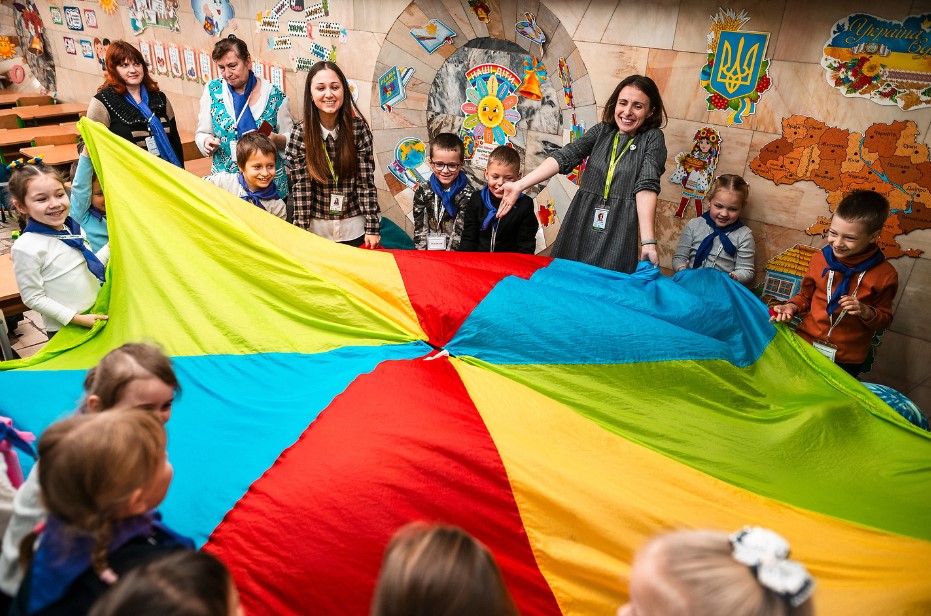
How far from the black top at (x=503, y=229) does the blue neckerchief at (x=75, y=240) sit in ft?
5.11

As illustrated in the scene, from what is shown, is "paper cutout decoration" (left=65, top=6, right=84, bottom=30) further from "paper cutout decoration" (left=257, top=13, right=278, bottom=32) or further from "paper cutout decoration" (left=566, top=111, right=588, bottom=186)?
"paper cutout decoration" (left=566, top=111, right=588, bottom=186)

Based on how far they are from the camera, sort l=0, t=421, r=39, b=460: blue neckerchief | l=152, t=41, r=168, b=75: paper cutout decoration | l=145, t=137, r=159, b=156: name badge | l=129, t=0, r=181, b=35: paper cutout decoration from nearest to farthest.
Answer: l=0, t=421, r=39, b=460: blue neckerchief < l=145, t=137, r=159, b=156: name badge < l=129, t=0, r=181, b=35: paper cutout decoration < l=152, t=41, r=168, b=75: paper cutout decoration

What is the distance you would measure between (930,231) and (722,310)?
3.48 ft

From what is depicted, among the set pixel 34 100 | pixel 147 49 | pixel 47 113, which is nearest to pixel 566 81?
pixel 147 49

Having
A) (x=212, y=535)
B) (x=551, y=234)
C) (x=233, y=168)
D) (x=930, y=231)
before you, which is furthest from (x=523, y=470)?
(x=233, y=168)

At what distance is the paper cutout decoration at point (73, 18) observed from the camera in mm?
6883

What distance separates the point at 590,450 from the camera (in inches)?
68.4

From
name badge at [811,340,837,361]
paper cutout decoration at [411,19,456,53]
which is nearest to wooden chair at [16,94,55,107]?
paper cutout decoration at [411,19,456,53]

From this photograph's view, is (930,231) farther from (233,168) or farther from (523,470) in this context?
(233,168)

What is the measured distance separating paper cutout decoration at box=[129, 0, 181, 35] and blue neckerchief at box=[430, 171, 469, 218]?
3899 mm

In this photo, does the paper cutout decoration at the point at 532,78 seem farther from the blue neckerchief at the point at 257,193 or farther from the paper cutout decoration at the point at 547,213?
the blue neckerchief at the point at 257,193

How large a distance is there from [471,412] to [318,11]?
376 cm

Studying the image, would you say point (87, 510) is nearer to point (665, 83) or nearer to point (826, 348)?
point (826, 348)

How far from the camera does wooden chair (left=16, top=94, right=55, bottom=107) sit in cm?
733
